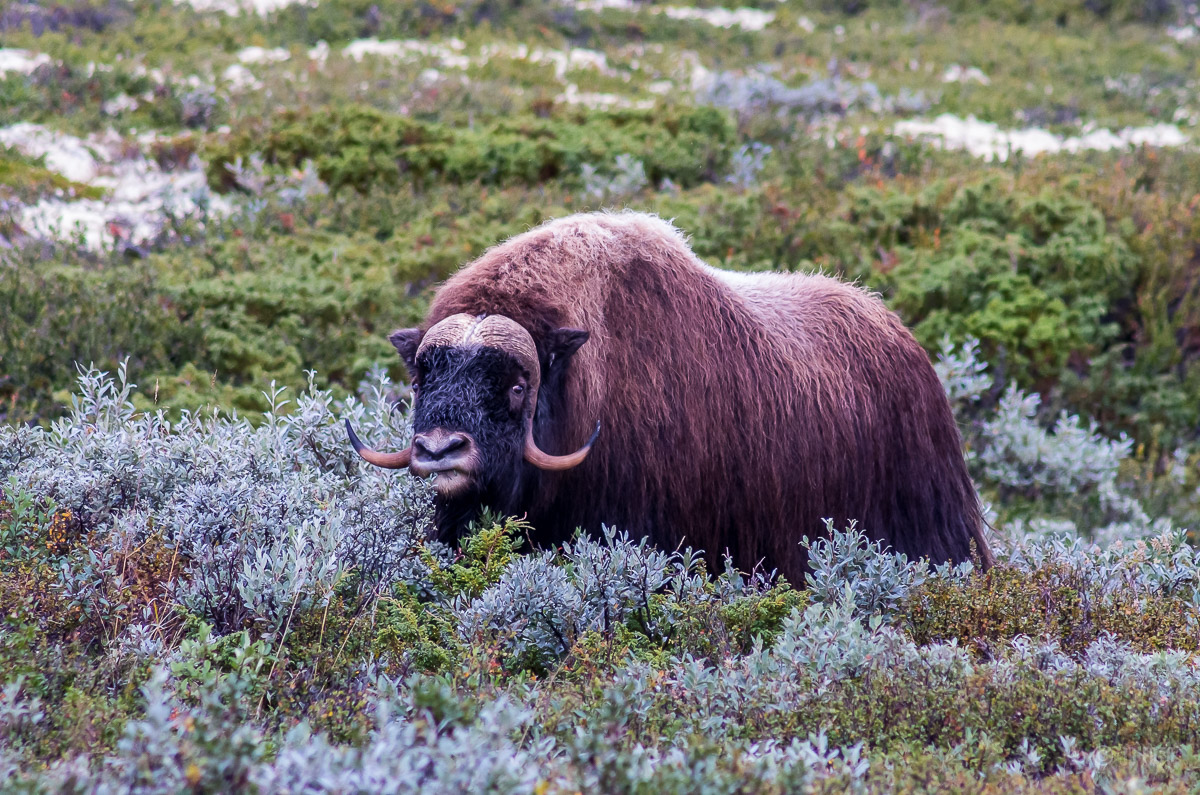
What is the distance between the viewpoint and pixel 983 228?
9.08m

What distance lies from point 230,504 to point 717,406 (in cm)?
189

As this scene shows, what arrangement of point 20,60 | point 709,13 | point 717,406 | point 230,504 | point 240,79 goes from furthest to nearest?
1. point 709,13
2. point 240,79
3. point 20,60
4. point 717,406
5. point 230,504

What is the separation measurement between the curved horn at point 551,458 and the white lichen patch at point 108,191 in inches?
211

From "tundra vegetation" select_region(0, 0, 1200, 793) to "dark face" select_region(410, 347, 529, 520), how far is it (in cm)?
25

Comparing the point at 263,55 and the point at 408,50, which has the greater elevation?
the point at 408,50

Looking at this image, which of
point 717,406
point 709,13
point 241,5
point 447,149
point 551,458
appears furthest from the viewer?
point 709,13

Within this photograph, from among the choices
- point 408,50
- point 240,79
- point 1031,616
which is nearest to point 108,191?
point 240,79

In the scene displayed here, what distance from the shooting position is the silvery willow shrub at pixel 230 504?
360 centimetres

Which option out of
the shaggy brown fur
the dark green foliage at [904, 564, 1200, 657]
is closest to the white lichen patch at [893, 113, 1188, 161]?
the shaggy brown fur

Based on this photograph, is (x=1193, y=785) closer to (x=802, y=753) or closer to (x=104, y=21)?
(x=802, y=753)

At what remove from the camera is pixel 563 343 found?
4039mm

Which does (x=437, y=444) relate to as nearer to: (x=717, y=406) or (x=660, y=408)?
(x=660, y=408)

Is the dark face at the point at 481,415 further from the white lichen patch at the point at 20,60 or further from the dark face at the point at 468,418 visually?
the white lichen patch at the point at 20,60

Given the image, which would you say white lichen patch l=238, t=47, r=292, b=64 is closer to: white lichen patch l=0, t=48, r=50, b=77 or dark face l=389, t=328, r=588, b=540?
white lichen patch l=0, t=48, r=50, b=77
